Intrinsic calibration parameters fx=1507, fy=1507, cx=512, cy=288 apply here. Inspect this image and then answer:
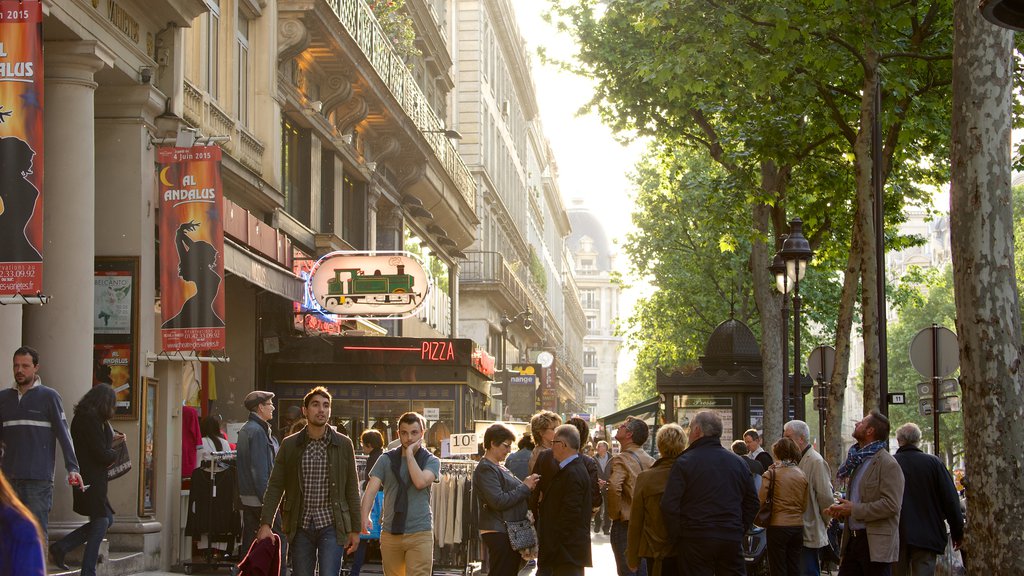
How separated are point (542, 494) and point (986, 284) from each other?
364 centimetres

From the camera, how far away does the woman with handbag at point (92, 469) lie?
12328 mm

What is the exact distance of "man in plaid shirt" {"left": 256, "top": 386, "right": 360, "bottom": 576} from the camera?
1041 centimetres

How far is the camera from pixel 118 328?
15914mm

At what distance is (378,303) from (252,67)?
5.11m

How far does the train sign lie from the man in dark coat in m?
14.3

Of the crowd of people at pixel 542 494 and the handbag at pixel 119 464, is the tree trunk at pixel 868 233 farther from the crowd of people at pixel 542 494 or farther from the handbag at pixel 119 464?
the handbag at pixel 119 464

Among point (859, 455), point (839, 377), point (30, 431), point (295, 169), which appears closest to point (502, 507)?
point (859, 455)

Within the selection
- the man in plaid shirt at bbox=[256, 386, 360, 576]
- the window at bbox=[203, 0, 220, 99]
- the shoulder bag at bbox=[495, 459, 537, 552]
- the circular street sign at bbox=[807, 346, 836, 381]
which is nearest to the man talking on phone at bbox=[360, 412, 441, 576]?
the shoulder bag at bbox=[495, 459, 537, 552]

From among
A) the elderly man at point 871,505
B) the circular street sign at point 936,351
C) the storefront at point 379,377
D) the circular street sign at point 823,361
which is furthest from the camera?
the circular street sign at point 823,361

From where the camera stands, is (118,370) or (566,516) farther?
(118,370)

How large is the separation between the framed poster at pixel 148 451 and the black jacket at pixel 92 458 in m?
3.37

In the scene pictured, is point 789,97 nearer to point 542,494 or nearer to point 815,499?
point 815,499

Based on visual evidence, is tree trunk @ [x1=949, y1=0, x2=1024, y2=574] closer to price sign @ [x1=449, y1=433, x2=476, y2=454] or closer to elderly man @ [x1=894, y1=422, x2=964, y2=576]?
elderly man @ [x1=894, y1=422, x2=964, y2=576]

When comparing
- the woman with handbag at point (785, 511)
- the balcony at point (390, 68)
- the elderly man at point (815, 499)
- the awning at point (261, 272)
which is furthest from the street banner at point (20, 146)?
the balcony at point (390, 68)
